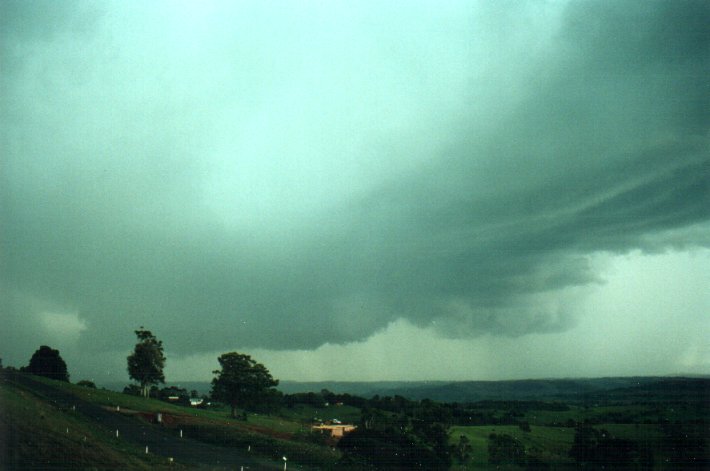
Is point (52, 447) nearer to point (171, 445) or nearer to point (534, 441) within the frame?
point (171, 445)

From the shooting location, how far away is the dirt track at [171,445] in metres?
48.2

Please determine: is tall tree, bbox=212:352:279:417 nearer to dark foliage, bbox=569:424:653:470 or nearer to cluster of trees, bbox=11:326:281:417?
cluster of trees, bbox=11:326:281:417

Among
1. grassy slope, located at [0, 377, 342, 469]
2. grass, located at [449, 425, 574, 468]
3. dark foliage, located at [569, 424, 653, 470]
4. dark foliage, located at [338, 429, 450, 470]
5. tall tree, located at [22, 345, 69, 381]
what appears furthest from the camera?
tall tree, located at [22, 345, 69, 381]

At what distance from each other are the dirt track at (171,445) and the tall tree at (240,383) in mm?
36575

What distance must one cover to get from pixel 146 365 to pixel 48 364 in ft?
72.4

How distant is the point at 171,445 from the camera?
54.3 metres

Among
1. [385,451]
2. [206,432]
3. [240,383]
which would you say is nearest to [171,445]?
[206,432]

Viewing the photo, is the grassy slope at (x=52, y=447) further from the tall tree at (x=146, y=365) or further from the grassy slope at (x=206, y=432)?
the tall tree at (x=146, y=365)

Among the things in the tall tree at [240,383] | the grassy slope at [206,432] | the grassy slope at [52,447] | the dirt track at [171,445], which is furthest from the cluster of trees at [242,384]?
the grassy slope at [52,447]

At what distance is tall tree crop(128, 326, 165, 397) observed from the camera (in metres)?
128

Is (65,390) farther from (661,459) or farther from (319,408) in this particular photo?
(661,459)

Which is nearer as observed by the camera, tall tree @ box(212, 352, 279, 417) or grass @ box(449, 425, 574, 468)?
grass @ box(449, 425, 574, 468)

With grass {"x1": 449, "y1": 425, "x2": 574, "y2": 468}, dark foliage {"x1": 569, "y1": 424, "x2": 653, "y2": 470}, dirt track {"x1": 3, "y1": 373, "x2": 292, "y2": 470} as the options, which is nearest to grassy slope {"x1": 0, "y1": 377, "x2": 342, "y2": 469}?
dirt track {"x1": 3, "y1": 373, "x2": 292, "y2": 470}

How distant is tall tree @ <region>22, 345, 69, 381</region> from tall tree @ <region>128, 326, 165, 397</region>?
1498 centimetres
